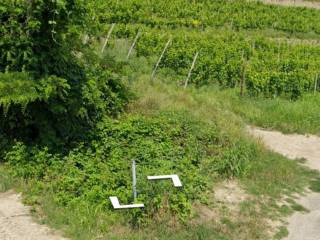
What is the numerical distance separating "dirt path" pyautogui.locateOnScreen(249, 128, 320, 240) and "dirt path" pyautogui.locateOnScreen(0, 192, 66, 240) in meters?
3.81

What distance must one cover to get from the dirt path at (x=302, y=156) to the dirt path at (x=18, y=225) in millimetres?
3814

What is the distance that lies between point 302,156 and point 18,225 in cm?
710

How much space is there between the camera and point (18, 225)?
7.05 meters

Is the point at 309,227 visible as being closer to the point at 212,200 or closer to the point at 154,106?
the point at 212,200

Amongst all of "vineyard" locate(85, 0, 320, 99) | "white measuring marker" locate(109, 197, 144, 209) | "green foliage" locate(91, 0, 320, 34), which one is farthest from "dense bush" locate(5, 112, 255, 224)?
"green foliage" locate(91, 0, 320, 34)

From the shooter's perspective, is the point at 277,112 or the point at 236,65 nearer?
the point at 277,112

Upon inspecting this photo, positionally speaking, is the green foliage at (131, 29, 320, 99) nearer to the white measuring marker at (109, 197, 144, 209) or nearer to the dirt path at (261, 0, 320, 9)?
the white measuring marker at (109, 197, 144, 209)

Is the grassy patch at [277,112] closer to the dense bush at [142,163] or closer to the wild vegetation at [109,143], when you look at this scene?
the wild vegetation at [109,143]

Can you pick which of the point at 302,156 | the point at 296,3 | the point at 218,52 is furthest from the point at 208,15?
the point at 302,156

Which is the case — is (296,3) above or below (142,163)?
above

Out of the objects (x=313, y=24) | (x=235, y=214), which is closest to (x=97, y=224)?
(x=235, y=214)

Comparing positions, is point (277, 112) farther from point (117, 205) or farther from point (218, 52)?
point (117, 205)

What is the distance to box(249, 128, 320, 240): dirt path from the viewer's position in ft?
25.8

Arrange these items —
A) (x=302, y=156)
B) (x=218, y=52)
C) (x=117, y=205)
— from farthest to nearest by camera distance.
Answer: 1. (x=218, y=52)
2. (x=302, y=156)
3. (x=117, y=205)
